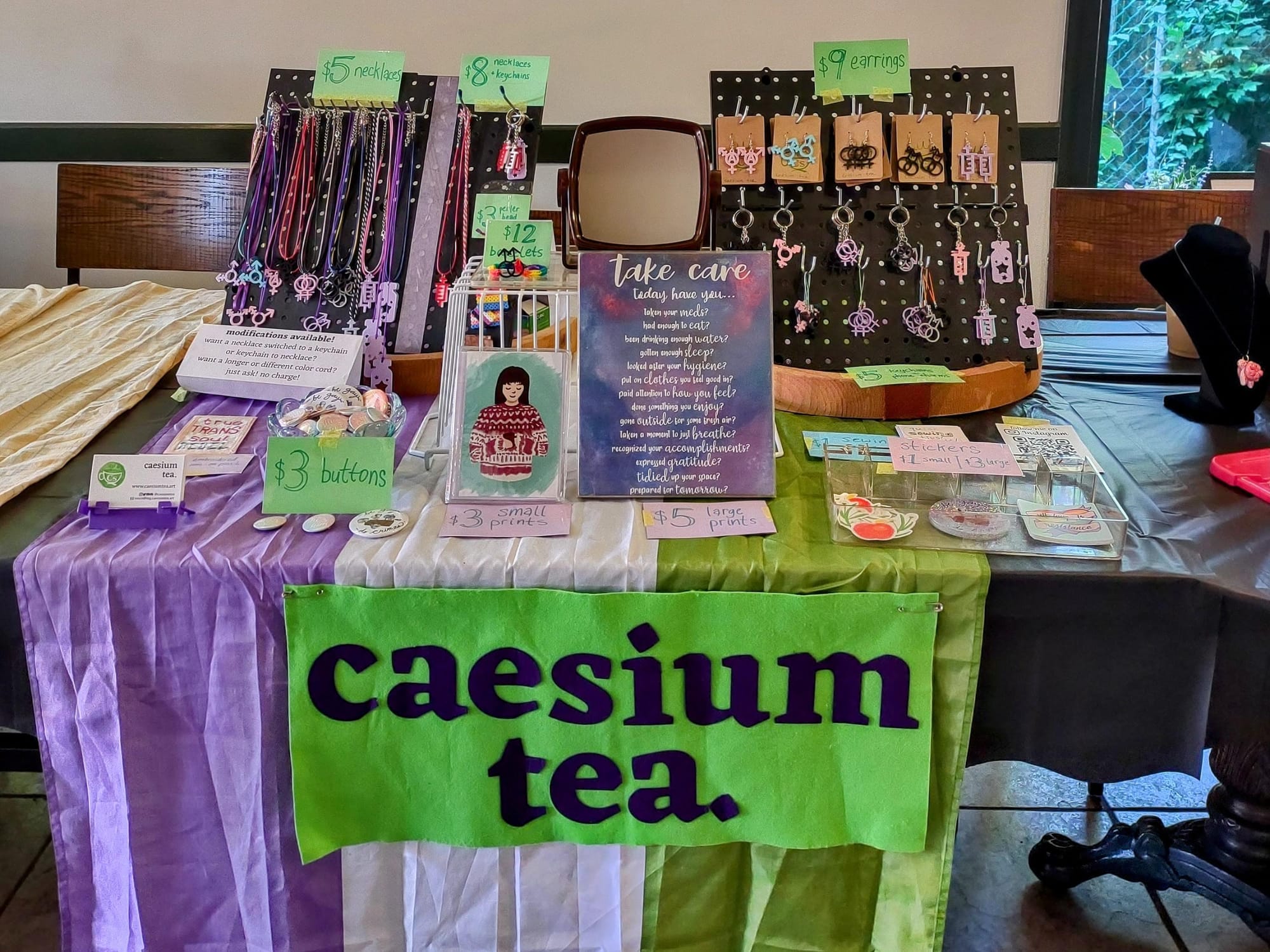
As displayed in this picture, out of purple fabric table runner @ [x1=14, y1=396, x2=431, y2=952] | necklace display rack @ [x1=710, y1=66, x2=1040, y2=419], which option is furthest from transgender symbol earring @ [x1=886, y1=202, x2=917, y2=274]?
purple fabric table runner @ [x1=14, y1=396, x2=431, y2=952]

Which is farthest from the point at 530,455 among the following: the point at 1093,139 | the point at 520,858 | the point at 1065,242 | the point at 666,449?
the point at 1093,139

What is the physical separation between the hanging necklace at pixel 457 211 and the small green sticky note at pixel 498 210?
1.9 inches

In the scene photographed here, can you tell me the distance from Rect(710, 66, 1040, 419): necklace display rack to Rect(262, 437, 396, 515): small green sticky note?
0.57 metres

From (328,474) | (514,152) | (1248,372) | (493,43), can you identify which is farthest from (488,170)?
(493,43)

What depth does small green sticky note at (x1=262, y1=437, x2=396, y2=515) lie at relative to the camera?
1.09 meters

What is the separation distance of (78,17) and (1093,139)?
2.75m

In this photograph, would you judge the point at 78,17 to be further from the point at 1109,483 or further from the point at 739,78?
the point at 1109,483

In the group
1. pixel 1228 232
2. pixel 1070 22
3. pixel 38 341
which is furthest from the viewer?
pixel 1070 22

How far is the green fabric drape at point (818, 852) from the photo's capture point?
1.04 m

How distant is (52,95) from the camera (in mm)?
2922

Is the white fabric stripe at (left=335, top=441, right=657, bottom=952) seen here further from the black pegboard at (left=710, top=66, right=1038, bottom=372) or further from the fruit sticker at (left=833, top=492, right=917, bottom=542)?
the black pegboard at (left=710, top=66, right=1038, bottom=372)

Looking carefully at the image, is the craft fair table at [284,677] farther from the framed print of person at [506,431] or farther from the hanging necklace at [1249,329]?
the hanging necklace at [1249,329]

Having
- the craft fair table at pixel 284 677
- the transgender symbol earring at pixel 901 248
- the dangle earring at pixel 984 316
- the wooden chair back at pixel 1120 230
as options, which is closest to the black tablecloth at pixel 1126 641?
the craft fair table at pixel 284 677

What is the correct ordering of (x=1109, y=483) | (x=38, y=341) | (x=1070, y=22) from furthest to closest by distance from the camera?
1. (x=1070, y=22)
2. (x=38, y=341)
3. (x=1109, y=483)
